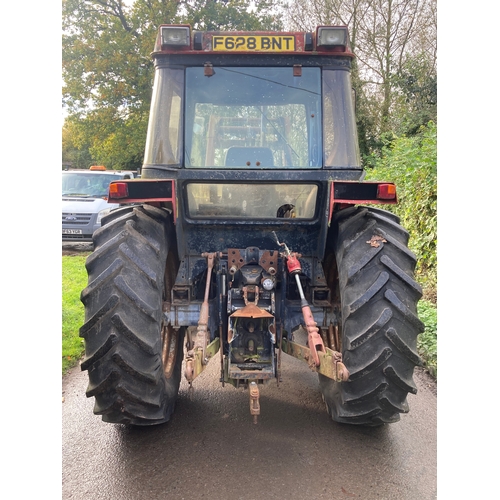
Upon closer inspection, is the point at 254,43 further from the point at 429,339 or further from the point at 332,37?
the point at 429,339

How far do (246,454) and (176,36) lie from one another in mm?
2844

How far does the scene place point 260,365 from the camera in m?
Result: 2.96

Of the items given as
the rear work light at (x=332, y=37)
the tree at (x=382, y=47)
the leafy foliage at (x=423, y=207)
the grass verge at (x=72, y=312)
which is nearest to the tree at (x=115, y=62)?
the tree at (x=382, y=47)

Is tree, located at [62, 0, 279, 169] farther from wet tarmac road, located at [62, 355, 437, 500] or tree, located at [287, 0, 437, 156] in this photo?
wet tarmac road, located at [62, 355, 437, 500]

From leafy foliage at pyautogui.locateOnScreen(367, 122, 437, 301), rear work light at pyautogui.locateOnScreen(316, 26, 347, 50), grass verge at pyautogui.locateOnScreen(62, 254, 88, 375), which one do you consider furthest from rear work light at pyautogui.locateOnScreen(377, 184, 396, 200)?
leafy foliage at pyautogui.locateOnScreen(367, 122, 437, 301)

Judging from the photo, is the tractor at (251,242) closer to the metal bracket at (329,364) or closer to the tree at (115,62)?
the metal bracket at (329,364)

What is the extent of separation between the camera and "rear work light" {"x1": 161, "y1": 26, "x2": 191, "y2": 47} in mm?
3156

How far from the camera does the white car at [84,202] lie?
10.1 m

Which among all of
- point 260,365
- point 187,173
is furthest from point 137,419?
point 187,173

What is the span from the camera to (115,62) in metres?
15.8

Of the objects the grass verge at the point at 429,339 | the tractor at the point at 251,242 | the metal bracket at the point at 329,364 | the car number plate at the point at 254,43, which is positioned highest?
the car number plate at the point at 254,43

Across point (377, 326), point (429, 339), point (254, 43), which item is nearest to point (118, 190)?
point (254, 43)

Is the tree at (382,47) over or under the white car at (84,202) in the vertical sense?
over

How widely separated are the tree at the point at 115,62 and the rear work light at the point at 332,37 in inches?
521
